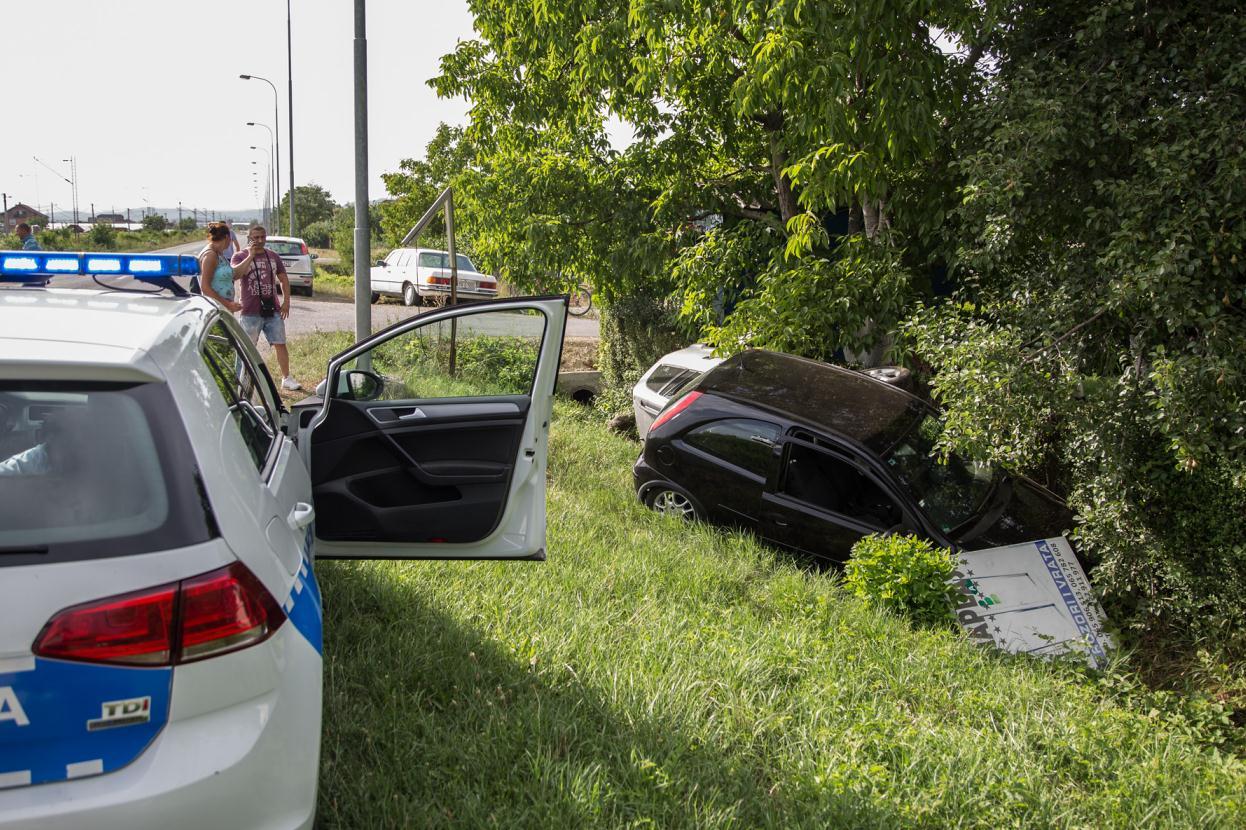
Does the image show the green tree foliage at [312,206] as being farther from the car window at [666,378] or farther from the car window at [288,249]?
the car window at [666,378]

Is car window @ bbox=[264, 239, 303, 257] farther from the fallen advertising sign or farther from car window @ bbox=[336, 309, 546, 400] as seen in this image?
the fallen advertising sign

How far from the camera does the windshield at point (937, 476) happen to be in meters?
6.26

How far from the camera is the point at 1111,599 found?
6.10 m

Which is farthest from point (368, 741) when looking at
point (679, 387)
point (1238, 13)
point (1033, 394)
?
point (1238, 13)

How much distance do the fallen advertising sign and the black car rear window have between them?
4753 millimetres

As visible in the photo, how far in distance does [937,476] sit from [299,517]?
198 inches

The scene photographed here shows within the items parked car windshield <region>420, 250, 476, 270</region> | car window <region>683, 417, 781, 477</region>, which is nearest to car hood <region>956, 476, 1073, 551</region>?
car window <region>683, 417, 781, 477</region>

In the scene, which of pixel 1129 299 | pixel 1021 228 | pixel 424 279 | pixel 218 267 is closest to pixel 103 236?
pixel 424 279

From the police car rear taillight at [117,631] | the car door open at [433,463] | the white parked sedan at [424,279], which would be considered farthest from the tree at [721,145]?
the white parked sedan at [424,279]

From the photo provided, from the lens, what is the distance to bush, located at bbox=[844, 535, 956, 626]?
5.29 m

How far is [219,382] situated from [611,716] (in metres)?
1.90

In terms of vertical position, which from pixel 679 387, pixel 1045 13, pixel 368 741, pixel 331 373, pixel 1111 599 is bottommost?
pixel 1111 599

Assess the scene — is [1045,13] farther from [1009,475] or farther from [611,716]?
[611,716]

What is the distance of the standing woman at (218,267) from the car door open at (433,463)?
4.69m
